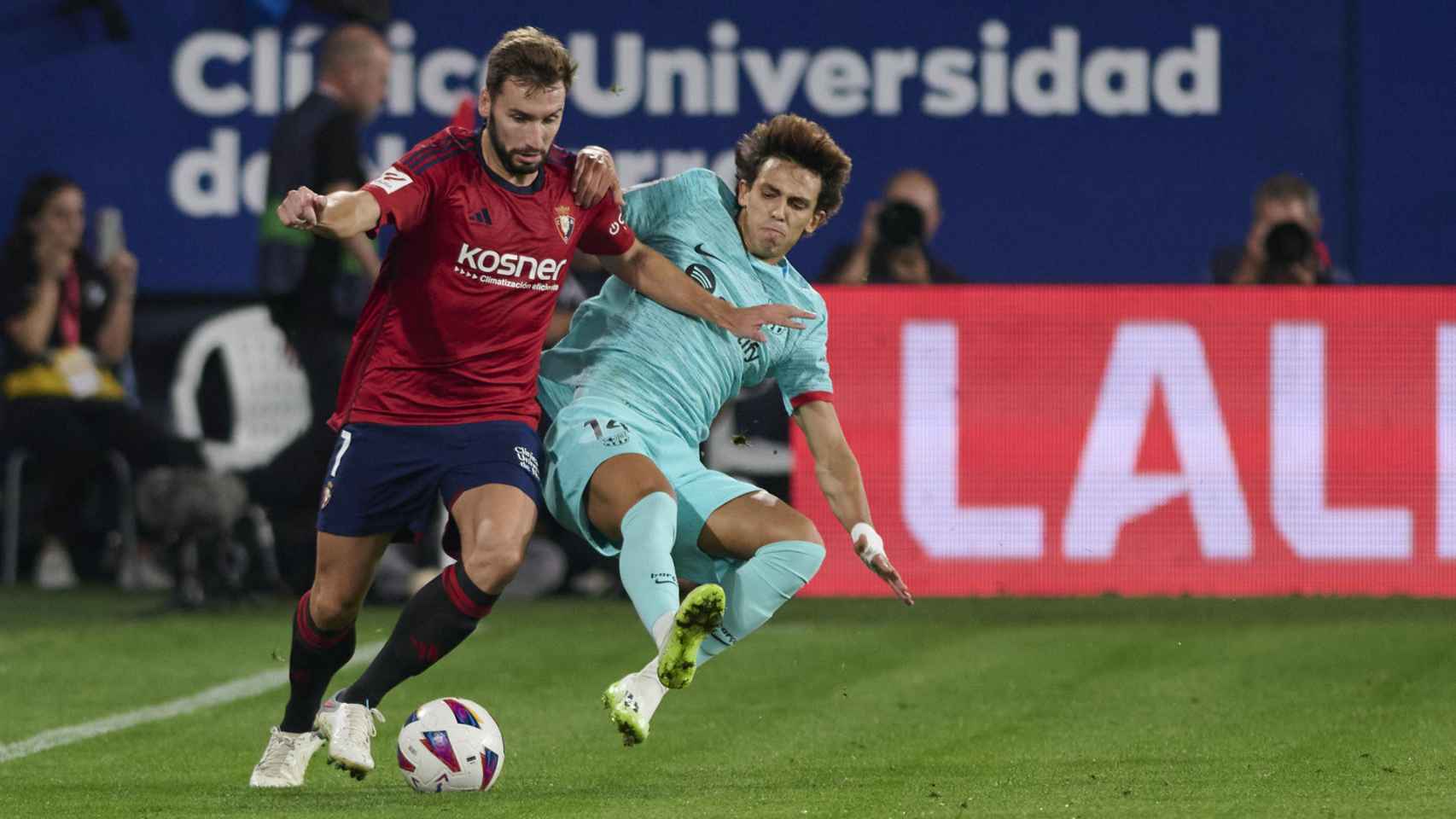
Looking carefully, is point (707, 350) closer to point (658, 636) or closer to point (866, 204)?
point (658, 636)

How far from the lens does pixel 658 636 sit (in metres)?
6.75

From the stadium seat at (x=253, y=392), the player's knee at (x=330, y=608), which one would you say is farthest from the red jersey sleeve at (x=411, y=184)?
the stadium seat at (x=253, y=392)

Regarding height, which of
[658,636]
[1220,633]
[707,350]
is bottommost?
[1220,633]

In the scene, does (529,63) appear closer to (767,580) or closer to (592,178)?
(592,178)

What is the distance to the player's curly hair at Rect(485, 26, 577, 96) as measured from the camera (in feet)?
22.6

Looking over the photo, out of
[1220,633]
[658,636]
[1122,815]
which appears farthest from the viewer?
[1220,633]

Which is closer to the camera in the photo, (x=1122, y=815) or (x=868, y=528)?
A: (x=1122, y=815)

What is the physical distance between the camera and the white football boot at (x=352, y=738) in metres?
6.82

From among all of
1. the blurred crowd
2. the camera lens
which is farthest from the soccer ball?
the camera lens

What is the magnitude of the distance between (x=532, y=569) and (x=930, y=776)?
6.85 metres

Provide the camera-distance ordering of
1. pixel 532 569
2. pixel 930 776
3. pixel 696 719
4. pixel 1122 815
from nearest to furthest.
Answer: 1. pixel 1122 815
2. pixel 930 776
3. pixel 696 719
4. pixel 532 569

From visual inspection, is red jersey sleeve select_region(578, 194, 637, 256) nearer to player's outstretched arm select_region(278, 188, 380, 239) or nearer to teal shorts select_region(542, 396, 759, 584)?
teal shorts select_region(542, 396, 759, 584)

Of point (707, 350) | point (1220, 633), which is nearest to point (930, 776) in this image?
point (707, 350)

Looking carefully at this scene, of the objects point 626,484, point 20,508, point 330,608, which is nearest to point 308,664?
point 330,608
